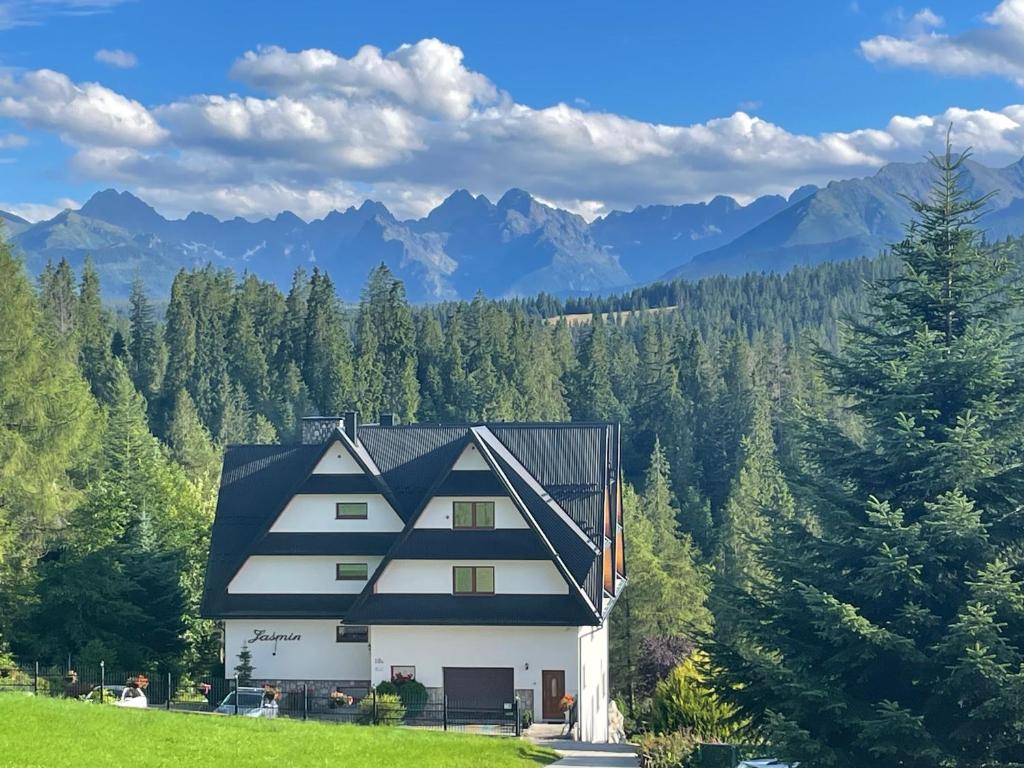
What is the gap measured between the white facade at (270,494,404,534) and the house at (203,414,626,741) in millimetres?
48

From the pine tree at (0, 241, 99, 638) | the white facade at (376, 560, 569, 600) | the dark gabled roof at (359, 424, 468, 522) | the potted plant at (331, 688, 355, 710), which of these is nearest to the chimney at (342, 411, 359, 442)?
the dark gabled roof at (359, 424, 468, 522)

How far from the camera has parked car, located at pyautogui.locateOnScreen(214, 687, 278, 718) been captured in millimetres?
33812

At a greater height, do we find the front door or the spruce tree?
the spruce tree

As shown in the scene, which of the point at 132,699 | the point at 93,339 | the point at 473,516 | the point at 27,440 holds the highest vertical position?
the point at 93,339

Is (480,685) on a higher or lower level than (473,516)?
lower

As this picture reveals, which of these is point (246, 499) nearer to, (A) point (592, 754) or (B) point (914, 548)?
(A) point (592, 754)

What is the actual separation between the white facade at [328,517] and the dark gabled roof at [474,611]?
3.15m

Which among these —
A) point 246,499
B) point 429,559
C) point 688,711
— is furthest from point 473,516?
point 688,711

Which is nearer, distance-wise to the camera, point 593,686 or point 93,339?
point 593,686

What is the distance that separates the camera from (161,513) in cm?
5222

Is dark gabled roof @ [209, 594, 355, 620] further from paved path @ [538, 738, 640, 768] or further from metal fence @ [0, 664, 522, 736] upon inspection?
paved path @ [538, 738, 640, 768]

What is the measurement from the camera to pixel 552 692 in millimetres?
36562

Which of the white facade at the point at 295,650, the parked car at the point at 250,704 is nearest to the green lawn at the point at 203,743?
the parked car at the point at 250,704

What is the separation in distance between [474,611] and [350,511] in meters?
6.02
